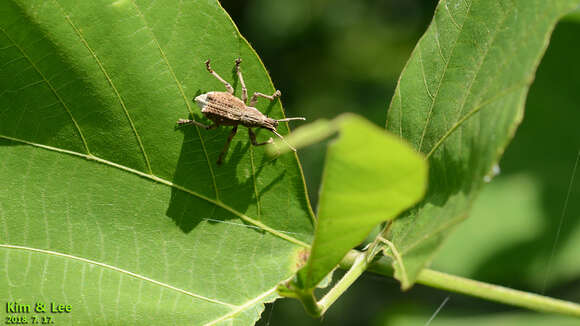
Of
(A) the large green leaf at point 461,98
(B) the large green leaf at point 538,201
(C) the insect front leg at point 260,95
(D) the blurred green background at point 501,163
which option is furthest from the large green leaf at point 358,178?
(B) the large green leaf at point 538,201

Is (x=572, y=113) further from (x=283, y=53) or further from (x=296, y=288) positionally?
(x=283, y=53)

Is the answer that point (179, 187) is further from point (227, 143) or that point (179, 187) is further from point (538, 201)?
point (538, 201)

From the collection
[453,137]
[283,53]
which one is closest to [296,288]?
[453,137]

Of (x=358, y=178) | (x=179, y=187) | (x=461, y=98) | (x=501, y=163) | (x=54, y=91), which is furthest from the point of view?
(x=501, y=163)

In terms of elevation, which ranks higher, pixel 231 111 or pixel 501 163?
pixel 231 111

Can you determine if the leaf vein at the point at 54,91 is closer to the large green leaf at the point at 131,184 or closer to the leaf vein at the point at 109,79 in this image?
the large green leaf at the point at 131,184

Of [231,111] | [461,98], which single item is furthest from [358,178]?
[231,111]

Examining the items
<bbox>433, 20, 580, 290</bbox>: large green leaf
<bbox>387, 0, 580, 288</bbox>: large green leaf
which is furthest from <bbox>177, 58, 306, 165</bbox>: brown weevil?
<bbox>433, 20, 580, 290</bbox>: large green leaf
